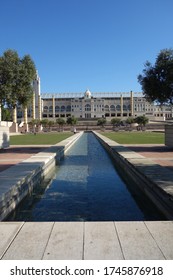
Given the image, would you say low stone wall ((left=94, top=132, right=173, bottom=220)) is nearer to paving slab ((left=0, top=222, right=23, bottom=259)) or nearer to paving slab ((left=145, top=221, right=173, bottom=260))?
paving slab ((left=145, top=221, right=173, bottom=260))

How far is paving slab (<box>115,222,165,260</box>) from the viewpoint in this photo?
11.7 ft

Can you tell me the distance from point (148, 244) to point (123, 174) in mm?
6827

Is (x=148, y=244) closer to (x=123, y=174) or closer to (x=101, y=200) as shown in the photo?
(x=101, y=200)

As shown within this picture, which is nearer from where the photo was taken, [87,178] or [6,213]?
[6,213]

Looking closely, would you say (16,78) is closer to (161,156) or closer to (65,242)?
(161,156)

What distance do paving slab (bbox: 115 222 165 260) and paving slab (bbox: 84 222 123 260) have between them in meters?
0.09

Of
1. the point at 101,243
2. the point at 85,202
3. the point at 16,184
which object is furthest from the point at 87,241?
the point at 16,184

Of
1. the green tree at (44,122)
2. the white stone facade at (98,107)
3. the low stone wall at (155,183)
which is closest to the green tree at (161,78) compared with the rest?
the low stone wall at (155,183)

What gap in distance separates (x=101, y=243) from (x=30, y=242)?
0.89 m

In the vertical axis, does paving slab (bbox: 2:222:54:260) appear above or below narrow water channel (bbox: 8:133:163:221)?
above

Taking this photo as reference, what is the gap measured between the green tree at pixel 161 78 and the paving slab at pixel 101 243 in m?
14.2

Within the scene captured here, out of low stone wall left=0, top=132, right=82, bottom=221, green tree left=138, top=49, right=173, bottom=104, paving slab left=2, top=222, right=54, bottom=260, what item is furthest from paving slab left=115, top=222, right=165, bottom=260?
green tree left=138, top=49, right=173, bottom=104

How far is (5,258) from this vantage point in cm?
353

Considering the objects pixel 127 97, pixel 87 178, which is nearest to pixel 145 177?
pixel 87 178
